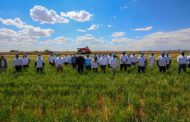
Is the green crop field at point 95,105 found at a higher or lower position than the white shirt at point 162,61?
lower

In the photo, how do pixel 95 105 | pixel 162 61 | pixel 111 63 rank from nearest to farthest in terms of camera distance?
pixel 95 105, pixel 162 61, pixel 111 63

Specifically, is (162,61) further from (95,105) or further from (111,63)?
(95,105)

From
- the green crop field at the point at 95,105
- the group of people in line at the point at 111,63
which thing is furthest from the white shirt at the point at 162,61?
the green crop field at the point at 95,105

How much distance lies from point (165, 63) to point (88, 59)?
5981 mm

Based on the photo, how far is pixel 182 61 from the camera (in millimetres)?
20172

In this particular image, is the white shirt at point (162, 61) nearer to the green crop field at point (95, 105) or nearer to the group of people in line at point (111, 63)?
→ the group of people in line at point (111, 63)

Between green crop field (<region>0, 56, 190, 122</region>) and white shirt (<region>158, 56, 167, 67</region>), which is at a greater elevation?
white shirt (<region>158, 56, 167, 67</region>)

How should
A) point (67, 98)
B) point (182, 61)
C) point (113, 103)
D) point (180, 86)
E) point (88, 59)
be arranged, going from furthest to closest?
point (88, 59)
point (182, 61)
point (180, 86)
point (67, 98)
point (113, 103)

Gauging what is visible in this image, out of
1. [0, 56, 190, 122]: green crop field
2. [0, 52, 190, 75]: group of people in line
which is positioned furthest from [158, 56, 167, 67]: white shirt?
[0, 56, 190, 122]: green crop field

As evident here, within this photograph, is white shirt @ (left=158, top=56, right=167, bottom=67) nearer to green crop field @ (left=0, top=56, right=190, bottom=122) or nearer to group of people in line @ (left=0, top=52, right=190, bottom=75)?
group of people in line @ (left=0, top=52, right=190, bottom=75)

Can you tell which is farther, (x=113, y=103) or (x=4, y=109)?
(x=113, y=103)

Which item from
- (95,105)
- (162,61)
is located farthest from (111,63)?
(95,105)

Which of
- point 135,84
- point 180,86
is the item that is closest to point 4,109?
point 135,84

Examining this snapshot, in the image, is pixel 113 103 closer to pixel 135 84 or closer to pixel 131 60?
pixel 135 84
